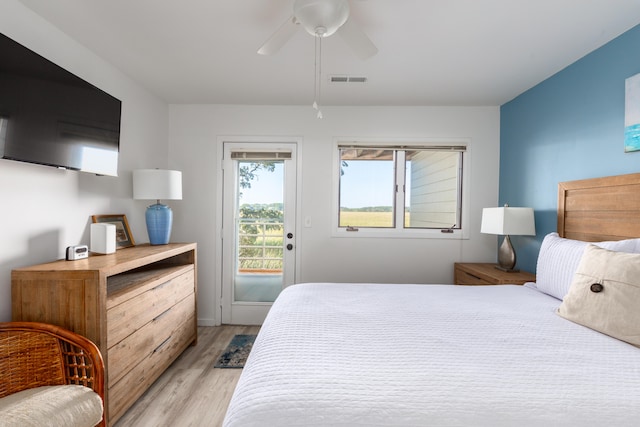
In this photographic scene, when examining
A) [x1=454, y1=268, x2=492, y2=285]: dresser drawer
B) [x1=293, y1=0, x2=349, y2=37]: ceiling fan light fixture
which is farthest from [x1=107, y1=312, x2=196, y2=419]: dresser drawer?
[x1=454, y1=268, x2=492, y2=285]: dresser drawer

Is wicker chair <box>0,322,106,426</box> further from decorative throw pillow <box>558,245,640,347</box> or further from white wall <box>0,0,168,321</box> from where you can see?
decorative throw pillow <box>558,245,640,347</box>

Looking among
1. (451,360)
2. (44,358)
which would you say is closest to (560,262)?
(451,360)

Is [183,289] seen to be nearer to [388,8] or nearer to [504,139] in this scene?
[388,8]

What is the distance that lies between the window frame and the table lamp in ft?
5.30

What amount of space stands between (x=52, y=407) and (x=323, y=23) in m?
2.05

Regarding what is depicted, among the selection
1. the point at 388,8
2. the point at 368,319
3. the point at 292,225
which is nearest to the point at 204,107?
the point at 292,225

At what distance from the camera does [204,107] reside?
11.4 ft

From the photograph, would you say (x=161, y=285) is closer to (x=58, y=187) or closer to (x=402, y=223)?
(x=58, y=187)

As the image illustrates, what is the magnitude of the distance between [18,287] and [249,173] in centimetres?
223

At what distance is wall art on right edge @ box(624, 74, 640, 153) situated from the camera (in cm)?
190

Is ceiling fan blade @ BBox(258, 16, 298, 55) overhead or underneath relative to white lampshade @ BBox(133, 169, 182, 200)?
overhead

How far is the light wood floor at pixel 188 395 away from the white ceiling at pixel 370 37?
247cm

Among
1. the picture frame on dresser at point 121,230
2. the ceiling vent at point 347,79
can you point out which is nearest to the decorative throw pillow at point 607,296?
the ceiling vent at point 347,79

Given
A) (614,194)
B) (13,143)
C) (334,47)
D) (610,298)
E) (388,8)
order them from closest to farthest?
(610,298)
(13,143)
(388,8)
(614,194)
(334,47)
